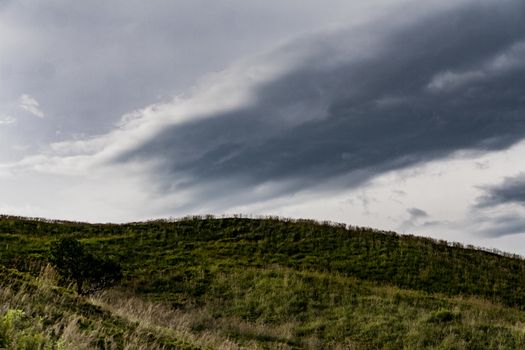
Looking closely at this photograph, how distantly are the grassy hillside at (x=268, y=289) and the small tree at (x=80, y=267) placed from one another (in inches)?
49.3

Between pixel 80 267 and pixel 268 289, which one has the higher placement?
pixel 80 267

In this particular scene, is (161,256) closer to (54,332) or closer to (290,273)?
(290,273)

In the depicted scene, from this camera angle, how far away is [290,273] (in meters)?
31.2

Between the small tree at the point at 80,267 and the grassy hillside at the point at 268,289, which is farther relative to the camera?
the small tree at the point at 80,267

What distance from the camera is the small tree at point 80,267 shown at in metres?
23.3

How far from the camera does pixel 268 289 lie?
92.3 feet

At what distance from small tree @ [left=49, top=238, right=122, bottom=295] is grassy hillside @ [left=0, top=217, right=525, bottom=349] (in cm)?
125

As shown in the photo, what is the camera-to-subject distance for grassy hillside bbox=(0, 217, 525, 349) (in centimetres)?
997

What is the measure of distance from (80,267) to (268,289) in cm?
1026

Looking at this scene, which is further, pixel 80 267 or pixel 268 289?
pixel 268 289

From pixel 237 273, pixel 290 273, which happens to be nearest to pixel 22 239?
pixel 237 273

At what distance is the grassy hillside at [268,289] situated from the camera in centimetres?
997

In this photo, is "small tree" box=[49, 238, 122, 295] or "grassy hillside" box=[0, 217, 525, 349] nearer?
"grassy hillside" box=[0, 217, 525, 349]

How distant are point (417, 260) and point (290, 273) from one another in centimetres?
1319
